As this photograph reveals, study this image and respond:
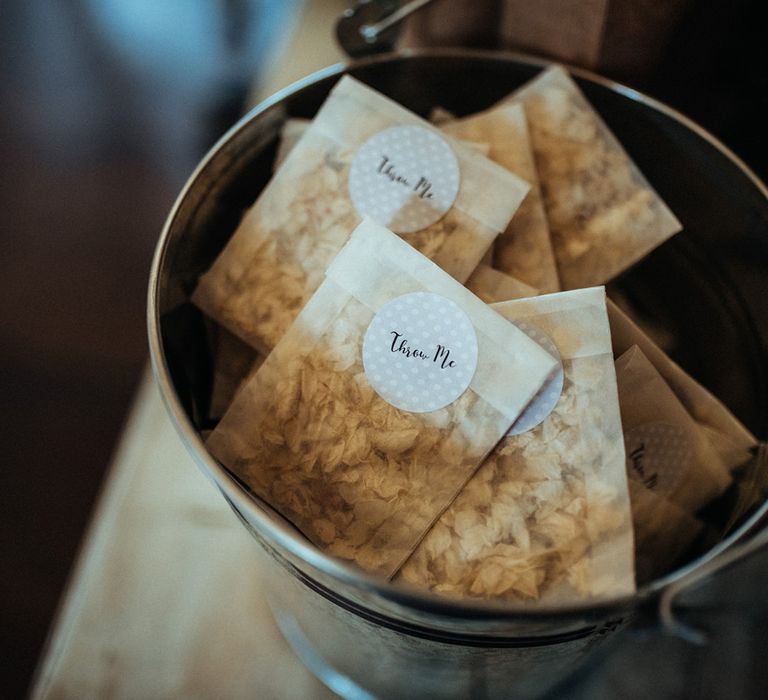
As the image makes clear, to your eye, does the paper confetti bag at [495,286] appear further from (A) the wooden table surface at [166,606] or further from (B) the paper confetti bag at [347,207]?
(A) the wooden table surface at [166,606]

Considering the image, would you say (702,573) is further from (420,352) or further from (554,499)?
(420,352)

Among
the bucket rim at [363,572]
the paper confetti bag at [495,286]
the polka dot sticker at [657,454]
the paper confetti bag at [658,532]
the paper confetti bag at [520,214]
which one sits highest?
the paper confetti bag at [520,214]

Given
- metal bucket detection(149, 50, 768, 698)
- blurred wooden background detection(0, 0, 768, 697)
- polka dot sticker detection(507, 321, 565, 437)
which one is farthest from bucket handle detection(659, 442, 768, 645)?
blurred wooden background detection(0, 0, 768, 697)

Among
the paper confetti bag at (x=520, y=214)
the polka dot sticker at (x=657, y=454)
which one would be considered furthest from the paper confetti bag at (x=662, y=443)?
the paper confetti bag at (x=520, y=214)

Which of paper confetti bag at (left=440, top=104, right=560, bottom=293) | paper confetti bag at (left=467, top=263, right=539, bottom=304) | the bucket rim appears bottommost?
the bucket rim

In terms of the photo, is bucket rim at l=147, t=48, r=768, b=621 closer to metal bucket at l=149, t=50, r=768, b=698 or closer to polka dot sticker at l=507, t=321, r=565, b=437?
metal bucket at l=149, t=50, r=768, b=698

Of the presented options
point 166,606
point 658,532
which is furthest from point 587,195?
point 166,606
